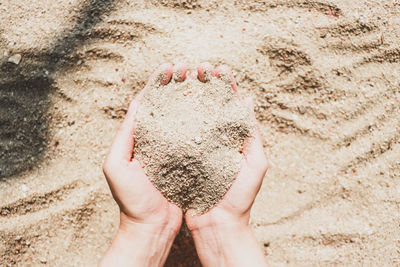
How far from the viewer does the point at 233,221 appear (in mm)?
1462

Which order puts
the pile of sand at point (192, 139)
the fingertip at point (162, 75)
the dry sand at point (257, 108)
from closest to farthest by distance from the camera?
the pile of sand at point (192, 139) → the fingertip at point (162, 75) → the dry sand at point (257, 108)

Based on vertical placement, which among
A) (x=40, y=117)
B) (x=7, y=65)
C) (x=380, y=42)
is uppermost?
(x=380, y=42)

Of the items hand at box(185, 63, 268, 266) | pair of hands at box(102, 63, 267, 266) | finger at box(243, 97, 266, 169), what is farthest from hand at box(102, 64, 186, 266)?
finger at box(243, 97, 266, 169)

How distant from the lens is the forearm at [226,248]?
1.46 m

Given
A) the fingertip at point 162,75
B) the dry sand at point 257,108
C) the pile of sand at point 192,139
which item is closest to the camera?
the pile of sand at point 192,139

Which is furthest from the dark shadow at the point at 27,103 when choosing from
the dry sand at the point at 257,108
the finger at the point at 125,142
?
the finger at the point at 125,142

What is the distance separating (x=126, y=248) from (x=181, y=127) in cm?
57

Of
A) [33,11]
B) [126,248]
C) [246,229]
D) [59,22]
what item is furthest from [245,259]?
[33,11]

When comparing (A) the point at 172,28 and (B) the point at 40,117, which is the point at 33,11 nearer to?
(B) the point at 40,117

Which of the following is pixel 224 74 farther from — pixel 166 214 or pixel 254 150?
pixel 166 214

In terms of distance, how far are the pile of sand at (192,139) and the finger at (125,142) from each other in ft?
0.10

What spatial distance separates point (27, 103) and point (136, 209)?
0.78 m

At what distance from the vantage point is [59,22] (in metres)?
1.71

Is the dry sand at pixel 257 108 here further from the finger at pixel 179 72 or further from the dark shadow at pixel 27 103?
the finger at pixel 179 72
